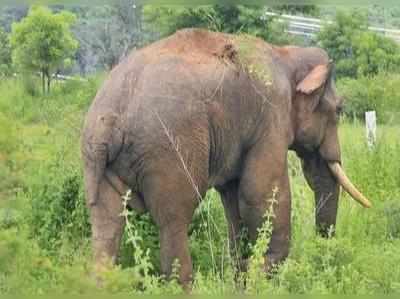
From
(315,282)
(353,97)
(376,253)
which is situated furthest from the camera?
(353,97)

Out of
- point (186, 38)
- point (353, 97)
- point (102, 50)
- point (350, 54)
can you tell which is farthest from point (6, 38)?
point (186, 38)

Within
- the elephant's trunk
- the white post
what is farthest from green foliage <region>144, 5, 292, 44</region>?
the elephant's trunk

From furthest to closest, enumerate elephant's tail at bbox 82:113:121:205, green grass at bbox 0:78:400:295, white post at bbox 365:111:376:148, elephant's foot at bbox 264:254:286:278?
white post at bbox 365:111:376:148 → elephant's foot at bbox 264:254:286:278 → elephant's tail at bbox 82:113:121:205 → green grass at bbox 0:78:400:295

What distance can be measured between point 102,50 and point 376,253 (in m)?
18.1

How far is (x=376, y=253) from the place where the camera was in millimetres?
8953

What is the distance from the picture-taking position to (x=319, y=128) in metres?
9.71

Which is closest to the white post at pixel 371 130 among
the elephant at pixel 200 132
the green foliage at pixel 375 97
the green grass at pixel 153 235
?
the green grass at pixel 153 235

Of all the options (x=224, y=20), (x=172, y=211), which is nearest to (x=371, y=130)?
(x=224, y=20)

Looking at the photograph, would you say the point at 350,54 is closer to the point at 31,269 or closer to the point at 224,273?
the point at 224,273

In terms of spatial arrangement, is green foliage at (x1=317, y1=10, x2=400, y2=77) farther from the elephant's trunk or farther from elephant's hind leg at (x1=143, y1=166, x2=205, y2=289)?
elephant's hind leg at (x1=143, y1=166, x2=205, y2=289)

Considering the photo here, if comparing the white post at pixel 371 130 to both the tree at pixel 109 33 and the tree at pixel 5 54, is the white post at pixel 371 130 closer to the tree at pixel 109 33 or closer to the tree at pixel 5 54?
the tree at pixel 109 33

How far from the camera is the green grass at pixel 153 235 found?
573 centimetres

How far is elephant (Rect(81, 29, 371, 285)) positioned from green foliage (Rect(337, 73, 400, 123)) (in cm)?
627

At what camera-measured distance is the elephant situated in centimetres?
799
